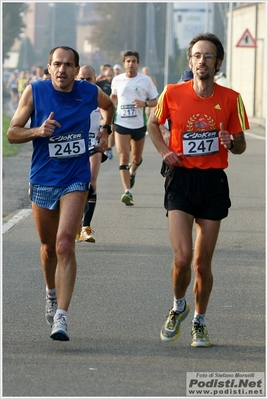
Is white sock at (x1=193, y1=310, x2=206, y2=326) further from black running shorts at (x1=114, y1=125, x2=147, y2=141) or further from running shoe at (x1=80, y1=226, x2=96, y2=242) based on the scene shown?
black running shorts at (x1=114, y1=125, x2=147, y2=141)

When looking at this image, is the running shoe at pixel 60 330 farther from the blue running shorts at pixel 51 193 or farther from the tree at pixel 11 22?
the tree at pixel 11 22

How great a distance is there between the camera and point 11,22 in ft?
339

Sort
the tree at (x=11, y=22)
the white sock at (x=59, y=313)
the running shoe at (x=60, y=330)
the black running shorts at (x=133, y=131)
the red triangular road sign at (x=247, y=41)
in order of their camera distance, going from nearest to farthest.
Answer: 1. the running shoe at (x=60, y=330)
2. the white sock at (x=59, y=313)
3. the black running shorts at (x=133, y=131)
4. the red triangular road sign at (x=247, y=41)
5. the tree at (x=11, y=22)

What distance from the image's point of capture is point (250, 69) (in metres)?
49.7

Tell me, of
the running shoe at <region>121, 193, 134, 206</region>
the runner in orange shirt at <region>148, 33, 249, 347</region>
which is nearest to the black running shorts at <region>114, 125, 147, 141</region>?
the running shoe at <region>121, 193, 134, 206</region>

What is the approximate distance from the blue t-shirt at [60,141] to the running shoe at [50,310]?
0.82 meters

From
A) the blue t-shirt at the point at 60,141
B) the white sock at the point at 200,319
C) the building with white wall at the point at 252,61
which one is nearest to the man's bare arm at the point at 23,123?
the blue t-shirt at the point at 60,141

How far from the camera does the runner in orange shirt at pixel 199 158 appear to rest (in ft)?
23.1

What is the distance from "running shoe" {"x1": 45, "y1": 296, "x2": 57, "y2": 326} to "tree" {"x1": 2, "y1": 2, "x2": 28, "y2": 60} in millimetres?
96053

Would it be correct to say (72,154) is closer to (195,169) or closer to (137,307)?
(195,169)

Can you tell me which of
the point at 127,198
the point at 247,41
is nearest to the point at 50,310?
the point at 127,198

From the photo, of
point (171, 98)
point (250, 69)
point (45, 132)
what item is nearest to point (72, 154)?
point (45, 132)

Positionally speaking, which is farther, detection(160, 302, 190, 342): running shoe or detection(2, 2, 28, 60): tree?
detection(2, 2, 28, 60): tree

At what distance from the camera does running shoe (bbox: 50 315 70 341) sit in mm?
6852
